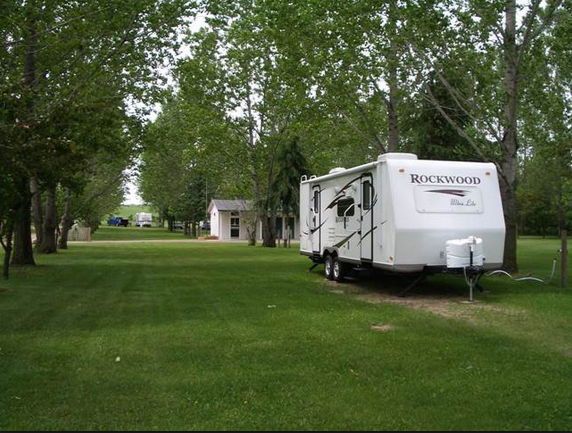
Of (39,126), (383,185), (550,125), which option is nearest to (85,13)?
(39,126)

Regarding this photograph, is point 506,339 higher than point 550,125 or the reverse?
the reverse

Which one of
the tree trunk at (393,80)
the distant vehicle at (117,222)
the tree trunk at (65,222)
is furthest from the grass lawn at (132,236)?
the distant vehicle at (117,222)

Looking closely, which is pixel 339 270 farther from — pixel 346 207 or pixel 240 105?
pixel 240 105

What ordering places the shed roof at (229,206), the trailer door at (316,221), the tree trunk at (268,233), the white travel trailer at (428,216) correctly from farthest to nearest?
the shed roof at (229,206), the tree trunk at (268,233), the trailer door at (316,221), the white travel trailer at (428,216)

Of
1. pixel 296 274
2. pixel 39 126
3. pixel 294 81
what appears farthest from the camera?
pixel 294 81

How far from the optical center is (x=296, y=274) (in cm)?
1659

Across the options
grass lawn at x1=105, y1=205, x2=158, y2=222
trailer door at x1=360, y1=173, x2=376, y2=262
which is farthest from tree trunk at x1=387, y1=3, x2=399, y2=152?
grass lawn at x1=105, y1=205, x2=158, y2=222

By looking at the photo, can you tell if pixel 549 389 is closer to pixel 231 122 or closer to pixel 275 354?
pixel 275 354

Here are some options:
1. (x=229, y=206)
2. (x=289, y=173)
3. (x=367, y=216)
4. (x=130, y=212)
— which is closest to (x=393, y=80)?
(x=367, y=216)

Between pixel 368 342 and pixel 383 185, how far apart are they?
4953 mm

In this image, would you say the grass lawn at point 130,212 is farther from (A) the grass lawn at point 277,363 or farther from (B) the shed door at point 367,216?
(A) the grass lawn at point 277,363

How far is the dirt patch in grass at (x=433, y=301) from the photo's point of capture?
9.80m

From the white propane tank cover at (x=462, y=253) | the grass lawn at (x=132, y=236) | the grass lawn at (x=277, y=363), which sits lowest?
the grass lawn at (x=277, y=363)

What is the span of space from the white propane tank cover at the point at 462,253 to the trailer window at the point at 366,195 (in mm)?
2087
